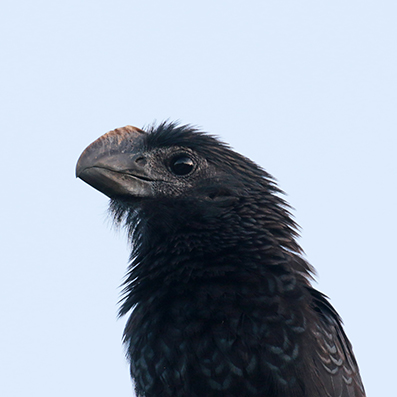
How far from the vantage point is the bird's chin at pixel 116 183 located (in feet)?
21.5

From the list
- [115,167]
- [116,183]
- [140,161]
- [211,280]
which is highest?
[140,161]

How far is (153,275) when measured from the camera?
21.1ft

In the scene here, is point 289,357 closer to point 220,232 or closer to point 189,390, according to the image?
point 189,390

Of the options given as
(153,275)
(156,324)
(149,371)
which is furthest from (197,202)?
(149,371)

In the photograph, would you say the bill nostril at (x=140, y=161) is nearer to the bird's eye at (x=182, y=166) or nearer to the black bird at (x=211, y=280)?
the black bird at (x=211, y=280)

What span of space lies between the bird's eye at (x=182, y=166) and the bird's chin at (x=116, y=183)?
0.32 m

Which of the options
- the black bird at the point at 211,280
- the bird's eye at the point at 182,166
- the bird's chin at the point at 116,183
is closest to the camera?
the black bird at the point at 211,280

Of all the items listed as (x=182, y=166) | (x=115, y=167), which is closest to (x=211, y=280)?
(x=182, y=166)

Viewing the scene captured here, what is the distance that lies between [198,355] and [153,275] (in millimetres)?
1126

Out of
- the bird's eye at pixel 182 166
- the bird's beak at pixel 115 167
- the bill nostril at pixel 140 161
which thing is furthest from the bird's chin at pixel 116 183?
the bird's eye at pixel 182 166

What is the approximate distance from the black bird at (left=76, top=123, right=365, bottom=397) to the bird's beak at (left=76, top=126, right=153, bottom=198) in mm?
12

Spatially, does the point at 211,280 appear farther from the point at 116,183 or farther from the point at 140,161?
the point at 140,161

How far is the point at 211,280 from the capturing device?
606 centimetres

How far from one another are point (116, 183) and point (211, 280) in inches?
59.6
